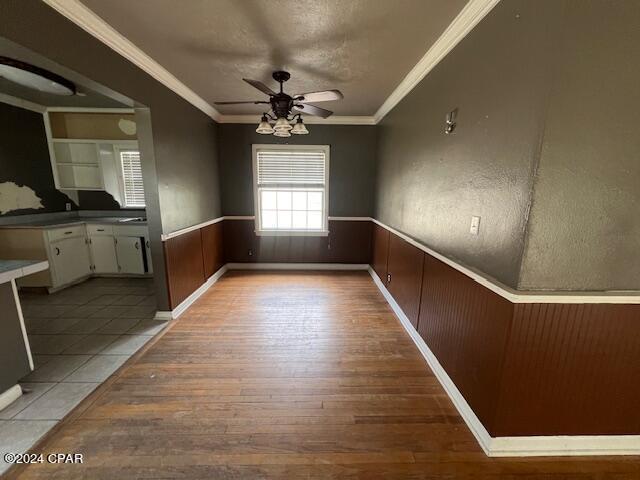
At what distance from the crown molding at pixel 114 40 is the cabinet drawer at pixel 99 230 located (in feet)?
7.57

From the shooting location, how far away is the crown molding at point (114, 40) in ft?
5.30

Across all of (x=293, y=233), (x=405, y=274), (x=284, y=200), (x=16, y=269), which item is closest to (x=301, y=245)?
(x=293, y=233)

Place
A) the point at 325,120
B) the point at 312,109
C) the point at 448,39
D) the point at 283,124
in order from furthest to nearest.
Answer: the point at 325,120
the point at 312,109
the point at 283,124
the point at 448,39

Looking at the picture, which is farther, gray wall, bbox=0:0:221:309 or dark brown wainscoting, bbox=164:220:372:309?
dark brown wainscoting, bbox=164:220:372:309

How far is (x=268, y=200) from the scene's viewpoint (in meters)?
4.59

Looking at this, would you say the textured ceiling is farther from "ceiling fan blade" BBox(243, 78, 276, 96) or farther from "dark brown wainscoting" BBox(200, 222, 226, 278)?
"dark brown wainscoting" BBox(200, 222, 226, 278)

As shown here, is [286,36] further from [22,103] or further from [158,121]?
[22,103]

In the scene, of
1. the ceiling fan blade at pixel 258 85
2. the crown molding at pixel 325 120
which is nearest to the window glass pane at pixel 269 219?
the crown molding at pixel 325 120

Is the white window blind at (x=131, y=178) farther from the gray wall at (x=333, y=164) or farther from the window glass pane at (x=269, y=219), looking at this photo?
the window glass pane at (x=269, y=219)

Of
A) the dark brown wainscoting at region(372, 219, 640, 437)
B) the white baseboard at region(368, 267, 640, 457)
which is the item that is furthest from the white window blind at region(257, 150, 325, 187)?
the white baseboard at region(368, 267, 640, 457)

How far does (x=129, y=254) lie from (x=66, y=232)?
0.78 m

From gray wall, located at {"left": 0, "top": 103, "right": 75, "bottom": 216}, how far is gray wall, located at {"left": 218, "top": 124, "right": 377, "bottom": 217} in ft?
8.16

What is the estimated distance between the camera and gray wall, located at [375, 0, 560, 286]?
1188 millimetres

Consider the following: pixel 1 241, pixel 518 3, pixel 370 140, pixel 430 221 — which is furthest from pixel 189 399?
pixel 370 140
